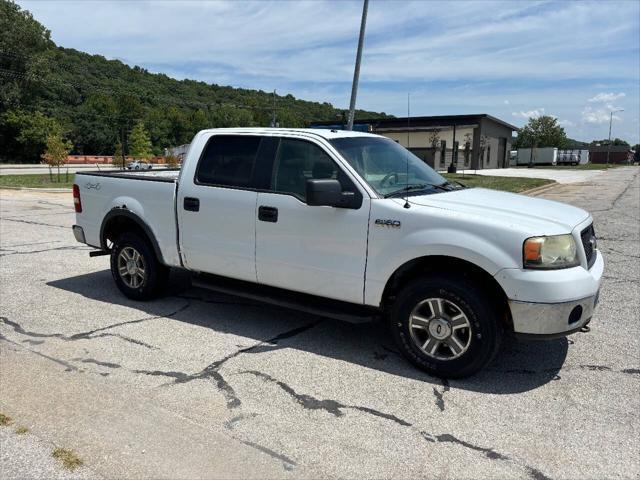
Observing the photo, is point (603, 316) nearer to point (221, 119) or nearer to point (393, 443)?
point (393, 443)

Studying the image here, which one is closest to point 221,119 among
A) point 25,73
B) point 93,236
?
point 25,73

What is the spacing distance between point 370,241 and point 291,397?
1.32 m

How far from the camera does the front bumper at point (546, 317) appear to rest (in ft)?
11.9

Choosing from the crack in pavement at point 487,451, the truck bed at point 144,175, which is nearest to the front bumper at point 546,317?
the crack in pavement at point 487,451

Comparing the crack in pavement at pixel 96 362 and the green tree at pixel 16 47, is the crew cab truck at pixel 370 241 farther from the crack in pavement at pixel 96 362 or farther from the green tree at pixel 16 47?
the green tree at pixel 16 47

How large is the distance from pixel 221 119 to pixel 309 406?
73.9m

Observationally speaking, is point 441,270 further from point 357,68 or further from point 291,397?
point 357,68

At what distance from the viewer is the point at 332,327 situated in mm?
5180

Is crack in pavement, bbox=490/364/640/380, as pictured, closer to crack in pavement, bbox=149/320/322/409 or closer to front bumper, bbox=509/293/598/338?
front bumper, bbox=509/293/598/338

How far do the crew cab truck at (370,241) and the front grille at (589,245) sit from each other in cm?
2

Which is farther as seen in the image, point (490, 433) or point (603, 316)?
point (603, 316)

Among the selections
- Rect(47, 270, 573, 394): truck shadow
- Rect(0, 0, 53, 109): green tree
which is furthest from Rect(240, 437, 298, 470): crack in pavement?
Rect(0, 0, 53, 109): green tree

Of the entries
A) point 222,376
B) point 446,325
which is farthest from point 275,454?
point 446,325

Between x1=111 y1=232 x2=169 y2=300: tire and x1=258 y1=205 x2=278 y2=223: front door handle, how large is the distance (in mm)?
1618
